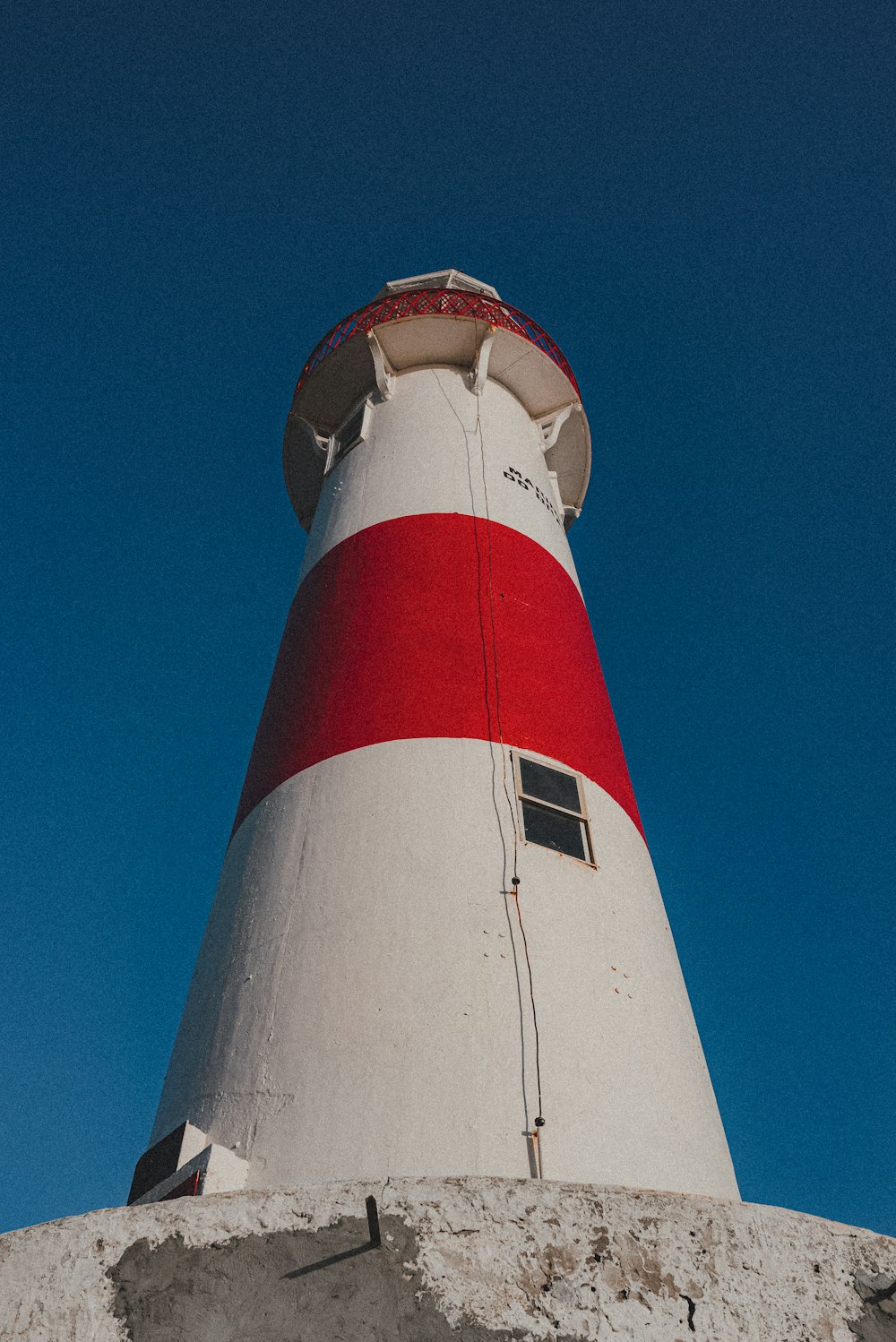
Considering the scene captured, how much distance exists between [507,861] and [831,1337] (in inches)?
102

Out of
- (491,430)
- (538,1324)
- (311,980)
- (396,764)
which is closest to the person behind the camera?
(538,1324)

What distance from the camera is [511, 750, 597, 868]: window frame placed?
19.2 feet

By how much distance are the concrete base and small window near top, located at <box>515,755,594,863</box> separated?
2.36 metres

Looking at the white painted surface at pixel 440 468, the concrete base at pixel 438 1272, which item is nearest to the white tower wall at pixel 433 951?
the concrete base at pixel 438 1272

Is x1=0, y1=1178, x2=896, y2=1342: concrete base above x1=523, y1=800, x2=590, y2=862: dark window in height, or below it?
below

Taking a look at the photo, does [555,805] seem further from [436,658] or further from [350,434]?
[350,434]

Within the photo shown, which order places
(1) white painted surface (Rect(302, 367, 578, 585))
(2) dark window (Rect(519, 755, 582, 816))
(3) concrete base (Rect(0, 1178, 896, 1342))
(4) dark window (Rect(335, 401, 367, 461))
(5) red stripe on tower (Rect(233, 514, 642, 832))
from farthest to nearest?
1. (4) dark window (Rect(335, 401, 367, 461))
2. (1) white painted surface (Rect(302, 367, 578, 585))
3. (5) red stripe on tower (Rect(233, 514, 642, 832))
4. (2) dark window (Rect(519, 755, 582, 816))
5. (3) concrete base (Rect(0, 1178, 896, 1342))

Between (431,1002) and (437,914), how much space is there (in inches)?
18.9

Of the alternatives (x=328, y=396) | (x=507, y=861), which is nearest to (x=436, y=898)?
(x=507, y=861)

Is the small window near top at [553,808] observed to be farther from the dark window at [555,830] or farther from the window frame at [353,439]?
the window frame at [353,439]

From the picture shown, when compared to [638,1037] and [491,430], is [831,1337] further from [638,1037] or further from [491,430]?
[491,430]

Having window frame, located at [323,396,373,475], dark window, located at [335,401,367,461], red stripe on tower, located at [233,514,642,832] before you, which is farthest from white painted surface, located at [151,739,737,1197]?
dark window, located at [335,401,367,461]

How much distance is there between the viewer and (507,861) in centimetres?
Result: 555

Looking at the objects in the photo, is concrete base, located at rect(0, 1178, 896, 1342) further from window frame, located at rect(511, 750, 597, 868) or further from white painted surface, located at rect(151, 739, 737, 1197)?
window frame, located at rect(511, 750, 597, 868)
